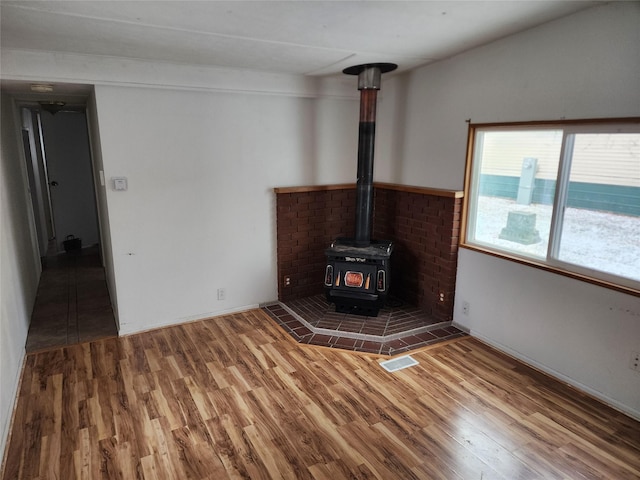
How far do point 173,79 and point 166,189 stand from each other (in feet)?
3.12

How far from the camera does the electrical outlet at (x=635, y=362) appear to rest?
244cm

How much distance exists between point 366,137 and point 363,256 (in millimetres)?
1148

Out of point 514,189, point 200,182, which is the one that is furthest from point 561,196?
point 200,182

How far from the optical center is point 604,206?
2.55 metres

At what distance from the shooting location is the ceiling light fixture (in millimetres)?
3197

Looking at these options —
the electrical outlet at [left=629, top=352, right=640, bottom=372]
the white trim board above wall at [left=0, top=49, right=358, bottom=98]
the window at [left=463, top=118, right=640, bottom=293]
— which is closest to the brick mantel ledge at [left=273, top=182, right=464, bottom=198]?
the window at [left=463, top=118, right=640, bottom=293]

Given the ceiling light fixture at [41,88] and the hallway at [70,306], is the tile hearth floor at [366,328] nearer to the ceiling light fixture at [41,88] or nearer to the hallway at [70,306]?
the hallway at [70,306]

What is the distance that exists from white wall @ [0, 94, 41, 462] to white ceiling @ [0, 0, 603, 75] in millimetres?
1357

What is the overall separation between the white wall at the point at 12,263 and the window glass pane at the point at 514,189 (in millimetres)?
3621

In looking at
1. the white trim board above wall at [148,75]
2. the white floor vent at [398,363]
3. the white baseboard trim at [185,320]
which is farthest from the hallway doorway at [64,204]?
the white floor vent at [398,363]

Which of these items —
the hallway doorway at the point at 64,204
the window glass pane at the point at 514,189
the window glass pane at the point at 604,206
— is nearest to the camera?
the window glass pane at the point at 604,206

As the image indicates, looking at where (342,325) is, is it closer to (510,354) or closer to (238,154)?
(510,354)

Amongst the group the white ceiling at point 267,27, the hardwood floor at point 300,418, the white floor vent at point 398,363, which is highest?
the white ceiling at point 267,27

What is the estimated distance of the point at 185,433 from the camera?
2.40m
